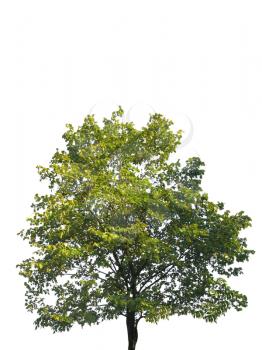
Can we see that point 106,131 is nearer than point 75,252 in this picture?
No

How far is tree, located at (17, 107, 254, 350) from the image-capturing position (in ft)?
87.8

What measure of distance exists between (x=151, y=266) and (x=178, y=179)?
534cm

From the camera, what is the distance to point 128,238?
26.9 meters

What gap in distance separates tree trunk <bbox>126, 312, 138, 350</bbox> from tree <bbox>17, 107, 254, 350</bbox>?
0.06m

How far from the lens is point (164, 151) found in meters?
30.7

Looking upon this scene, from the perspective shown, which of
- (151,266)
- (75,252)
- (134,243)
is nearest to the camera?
(75,252)

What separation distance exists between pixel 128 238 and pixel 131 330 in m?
5.82

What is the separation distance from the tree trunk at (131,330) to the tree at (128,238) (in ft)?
0.19

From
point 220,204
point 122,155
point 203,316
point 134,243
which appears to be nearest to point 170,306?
point 203,316

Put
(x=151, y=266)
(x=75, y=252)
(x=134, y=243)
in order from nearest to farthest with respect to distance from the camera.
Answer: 1. (x=75, y=252)
2. (x=134, y=243)
3. (x=151, y=266)

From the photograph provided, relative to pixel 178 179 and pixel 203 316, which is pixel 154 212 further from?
pixel 203 316

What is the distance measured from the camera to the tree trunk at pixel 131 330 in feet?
94.1

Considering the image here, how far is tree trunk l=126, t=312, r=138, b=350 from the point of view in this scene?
28672 mm

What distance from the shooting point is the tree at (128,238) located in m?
26.8
